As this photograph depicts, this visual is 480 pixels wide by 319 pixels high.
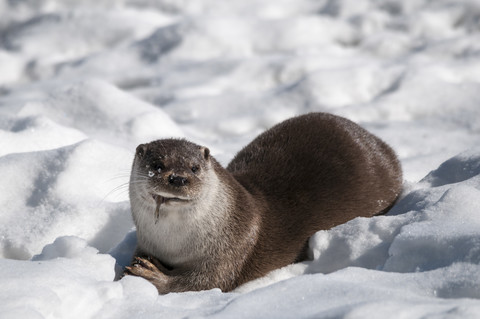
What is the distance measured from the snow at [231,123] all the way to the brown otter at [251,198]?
0.39 feet

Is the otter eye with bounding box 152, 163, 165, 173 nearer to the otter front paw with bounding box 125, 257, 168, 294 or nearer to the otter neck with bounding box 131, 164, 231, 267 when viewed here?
the otter neck with bounding box 131, 164, 231, 267

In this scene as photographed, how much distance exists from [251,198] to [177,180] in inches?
20.6

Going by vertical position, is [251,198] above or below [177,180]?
below

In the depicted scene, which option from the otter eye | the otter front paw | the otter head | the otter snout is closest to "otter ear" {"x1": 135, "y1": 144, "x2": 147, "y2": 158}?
the otter head

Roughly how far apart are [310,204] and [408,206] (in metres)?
0.51

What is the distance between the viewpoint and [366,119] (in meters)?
5.50

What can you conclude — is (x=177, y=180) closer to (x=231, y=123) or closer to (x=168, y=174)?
(x=168, y=174)

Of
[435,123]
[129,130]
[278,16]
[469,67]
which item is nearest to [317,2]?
[278,16]

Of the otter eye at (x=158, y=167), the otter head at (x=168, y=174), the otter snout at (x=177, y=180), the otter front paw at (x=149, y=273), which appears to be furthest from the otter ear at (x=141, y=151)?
the otter front paw at (x=149, y=273)

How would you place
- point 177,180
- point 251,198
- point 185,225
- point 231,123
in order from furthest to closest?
1. point 231,123
2. point 251,198
3. point 185,225
4. point 177,180

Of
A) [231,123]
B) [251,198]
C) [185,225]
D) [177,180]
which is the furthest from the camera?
[231,123]

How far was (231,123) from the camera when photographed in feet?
18.1

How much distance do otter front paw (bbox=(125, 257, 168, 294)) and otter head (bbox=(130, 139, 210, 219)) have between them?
223mm

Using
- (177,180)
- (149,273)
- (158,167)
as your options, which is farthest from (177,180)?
(149,273)
